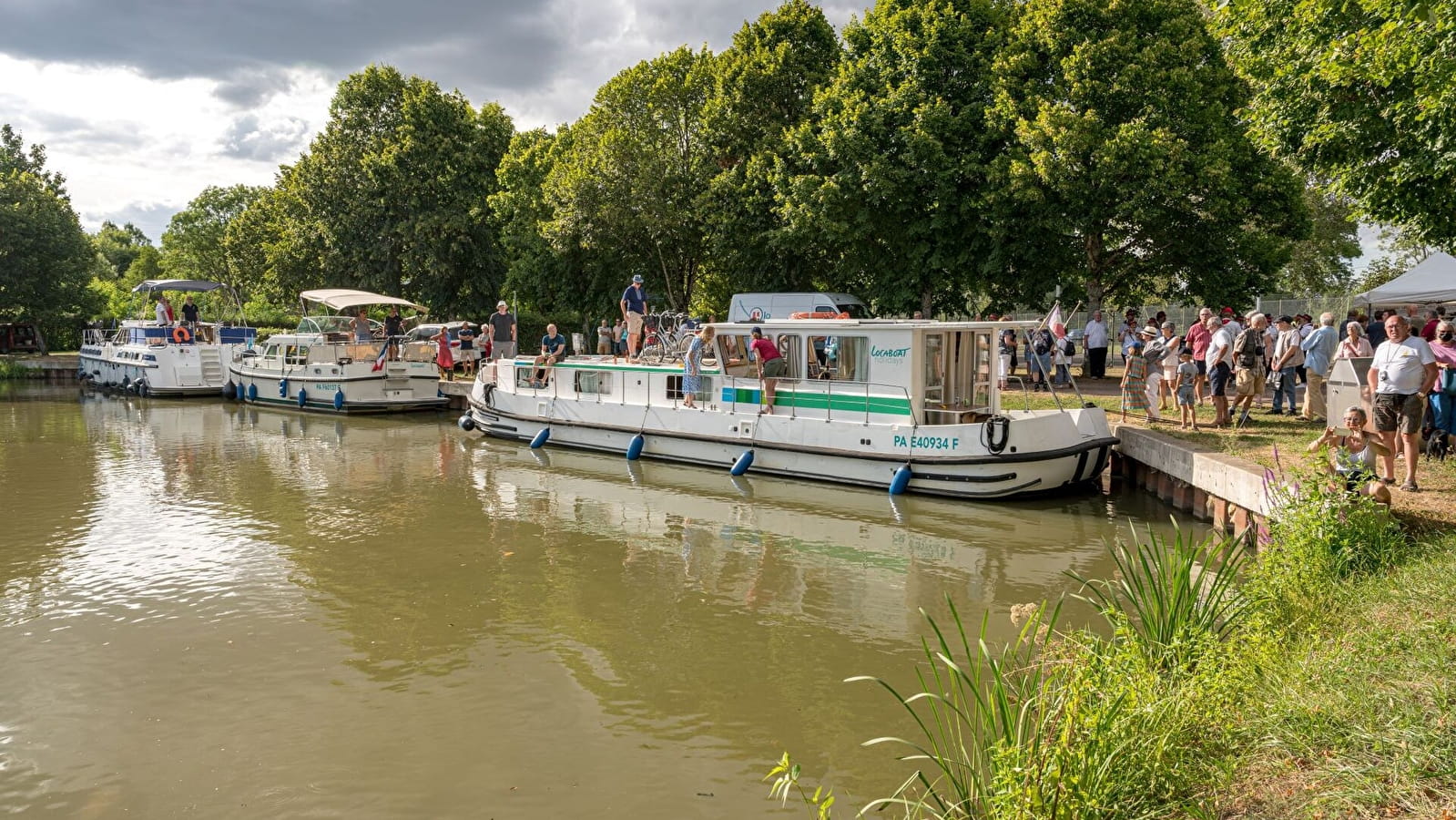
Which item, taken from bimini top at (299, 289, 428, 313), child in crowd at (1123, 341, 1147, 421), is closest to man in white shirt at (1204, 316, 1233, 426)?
child in crowd at (1123, 341, 1147, 421)

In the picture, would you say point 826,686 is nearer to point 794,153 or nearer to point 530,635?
point 530,635

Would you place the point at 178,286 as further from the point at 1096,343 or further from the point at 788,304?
the point at 1096,343

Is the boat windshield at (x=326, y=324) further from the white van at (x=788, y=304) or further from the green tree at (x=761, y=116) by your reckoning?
the white van at (x=788, y=304)

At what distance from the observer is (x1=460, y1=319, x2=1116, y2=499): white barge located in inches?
541

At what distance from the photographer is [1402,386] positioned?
9242mm

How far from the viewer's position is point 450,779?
5.74m

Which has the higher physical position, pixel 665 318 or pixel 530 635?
pixel 665 318

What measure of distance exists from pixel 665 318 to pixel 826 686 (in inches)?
773

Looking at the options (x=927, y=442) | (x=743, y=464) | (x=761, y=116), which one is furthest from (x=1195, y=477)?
(x=761, y=116)

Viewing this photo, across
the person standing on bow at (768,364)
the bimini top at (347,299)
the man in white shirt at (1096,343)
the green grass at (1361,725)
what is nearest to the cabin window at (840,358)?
the person standing on bow at (768,364)

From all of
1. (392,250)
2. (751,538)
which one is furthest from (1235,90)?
(392,250)

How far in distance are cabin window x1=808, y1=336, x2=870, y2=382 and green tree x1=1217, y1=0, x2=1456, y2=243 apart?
277 inches

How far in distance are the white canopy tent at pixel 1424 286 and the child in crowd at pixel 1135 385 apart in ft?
22.9

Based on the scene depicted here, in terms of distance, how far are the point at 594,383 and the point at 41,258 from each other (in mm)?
35588
